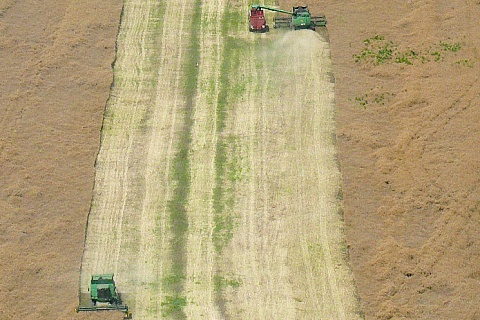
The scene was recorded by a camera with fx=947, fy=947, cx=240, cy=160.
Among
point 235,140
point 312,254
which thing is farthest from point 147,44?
point 312,254

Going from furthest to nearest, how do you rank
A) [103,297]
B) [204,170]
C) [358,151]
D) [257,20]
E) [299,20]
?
[257,20]
[299,20]
[358,151]
[204,170]
[103,297]

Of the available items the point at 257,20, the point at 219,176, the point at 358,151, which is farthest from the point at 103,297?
the point at 257,20

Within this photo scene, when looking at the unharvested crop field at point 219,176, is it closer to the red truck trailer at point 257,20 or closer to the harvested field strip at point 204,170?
the harvested field strip at point 204,170

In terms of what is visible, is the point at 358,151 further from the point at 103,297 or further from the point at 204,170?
the point at 103,297

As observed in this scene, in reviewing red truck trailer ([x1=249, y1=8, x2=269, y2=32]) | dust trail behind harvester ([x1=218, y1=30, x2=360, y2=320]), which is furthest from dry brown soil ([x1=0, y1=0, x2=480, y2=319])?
red truck trailer ([x1=249, y1=8, x2=269, y2=32])

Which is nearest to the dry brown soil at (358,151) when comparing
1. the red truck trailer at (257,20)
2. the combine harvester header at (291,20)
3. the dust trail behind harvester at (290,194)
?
the dust trail behind harvester at (290,194)

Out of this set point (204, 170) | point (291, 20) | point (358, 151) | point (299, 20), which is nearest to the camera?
point (204, 170)
